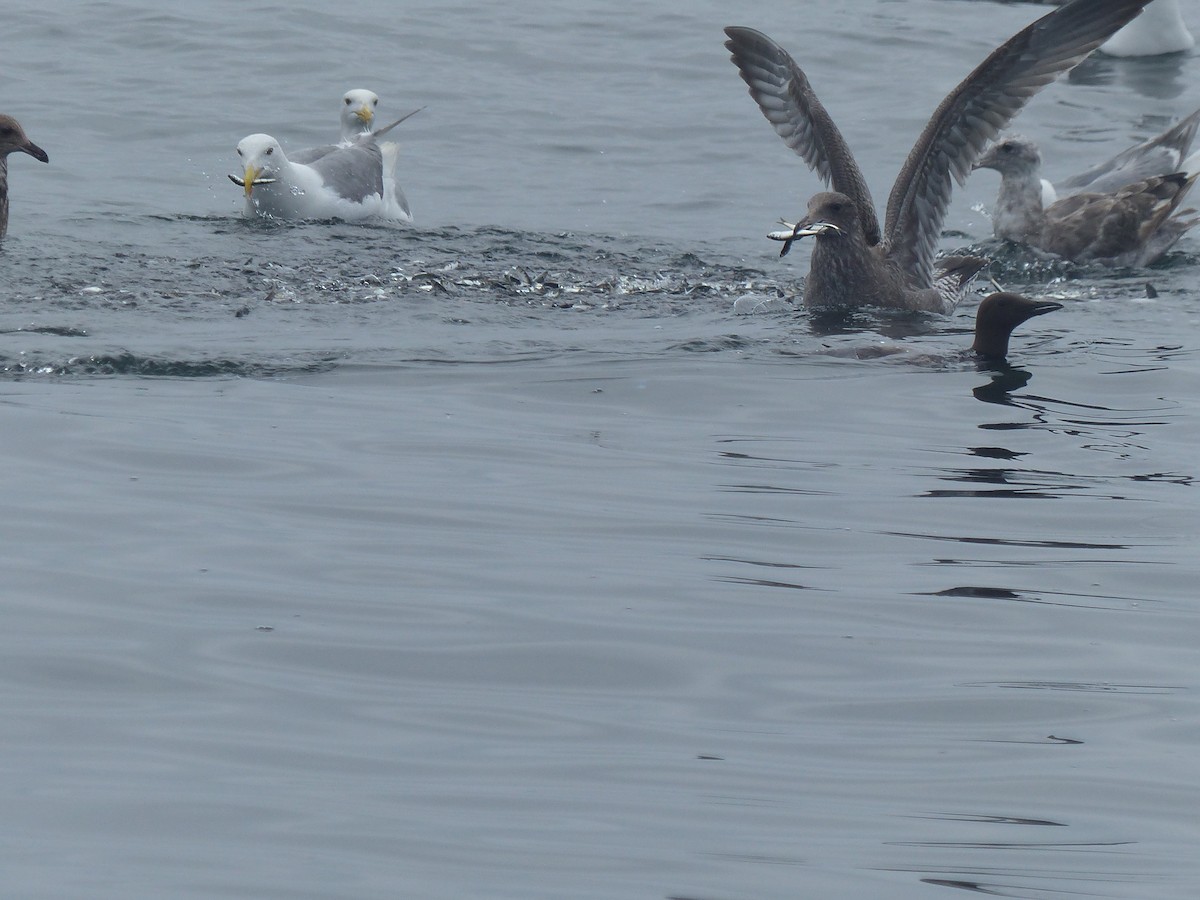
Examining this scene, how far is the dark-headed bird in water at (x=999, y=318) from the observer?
992 centimetres

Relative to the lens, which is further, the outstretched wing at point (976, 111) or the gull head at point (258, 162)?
the gull head at point (258, 162)

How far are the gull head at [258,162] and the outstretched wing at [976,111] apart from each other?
14.5 ft

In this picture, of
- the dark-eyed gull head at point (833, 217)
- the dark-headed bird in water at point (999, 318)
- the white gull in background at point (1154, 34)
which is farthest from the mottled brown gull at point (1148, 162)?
the white gull in background at point (1154, 34)

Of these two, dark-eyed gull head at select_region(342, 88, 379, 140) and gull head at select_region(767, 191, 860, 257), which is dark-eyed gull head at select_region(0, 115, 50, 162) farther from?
gull head at select_region(767, 191, 860, 257)

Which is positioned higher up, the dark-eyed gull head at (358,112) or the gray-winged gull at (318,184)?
the dark-eyed gull head at (358,112)

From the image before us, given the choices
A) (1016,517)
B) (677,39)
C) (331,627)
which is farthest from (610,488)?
(677,39)

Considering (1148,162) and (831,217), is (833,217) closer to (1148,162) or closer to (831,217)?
(831,217)

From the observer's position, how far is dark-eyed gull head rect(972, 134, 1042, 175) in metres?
14.1

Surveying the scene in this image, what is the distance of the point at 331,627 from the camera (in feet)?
16.9

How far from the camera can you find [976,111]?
1198cm

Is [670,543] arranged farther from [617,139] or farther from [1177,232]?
[617,139]

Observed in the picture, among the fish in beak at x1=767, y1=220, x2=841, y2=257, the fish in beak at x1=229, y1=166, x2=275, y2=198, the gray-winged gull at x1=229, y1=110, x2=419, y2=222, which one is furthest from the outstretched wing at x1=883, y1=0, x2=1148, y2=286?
the fish in beak at x1=229, y1=166, x2=275, y2=198

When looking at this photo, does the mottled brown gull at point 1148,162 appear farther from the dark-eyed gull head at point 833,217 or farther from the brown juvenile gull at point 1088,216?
the dark-eyed gull head at point 833,217

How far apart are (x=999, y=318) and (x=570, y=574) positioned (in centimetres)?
472
